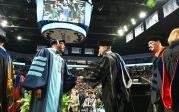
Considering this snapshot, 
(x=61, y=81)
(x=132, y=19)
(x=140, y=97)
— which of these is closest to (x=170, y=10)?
(x=132, y=19)

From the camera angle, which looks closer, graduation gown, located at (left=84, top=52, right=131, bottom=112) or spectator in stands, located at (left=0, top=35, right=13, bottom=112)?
spectator in stands, located at (left=0, top=35, right=13, bottom=112)

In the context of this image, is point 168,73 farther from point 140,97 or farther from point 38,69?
point 140,97

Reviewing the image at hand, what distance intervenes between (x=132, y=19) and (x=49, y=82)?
15016mm

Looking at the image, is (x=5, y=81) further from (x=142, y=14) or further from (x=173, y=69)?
(x=142, y=14)

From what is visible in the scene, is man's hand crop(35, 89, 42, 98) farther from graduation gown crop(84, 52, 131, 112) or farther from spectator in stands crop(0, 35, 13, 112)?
graduation gown crop(84, 52, 131, 112)

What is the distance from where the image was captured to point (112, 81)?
5.07 m

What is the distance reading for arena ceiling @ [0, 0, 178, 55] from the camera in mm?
16375

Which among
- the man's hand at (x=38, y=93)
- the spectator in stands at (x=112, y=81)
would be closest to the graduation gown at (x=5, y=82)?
the man's hand at (x=38, y=93)

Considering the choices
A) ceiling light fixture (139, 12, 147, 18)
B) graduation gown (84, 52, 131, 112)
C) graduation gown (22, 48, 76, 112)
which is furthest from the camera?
ceiling light fixture (139, 12, 147, 18)

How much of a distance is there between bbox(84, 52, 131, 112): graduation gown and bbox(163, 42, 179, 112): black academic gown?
145 cm

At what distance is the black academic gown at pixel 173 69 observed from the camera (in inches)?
134

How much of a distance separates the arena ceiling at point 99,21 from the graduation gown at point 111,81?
10758 mm

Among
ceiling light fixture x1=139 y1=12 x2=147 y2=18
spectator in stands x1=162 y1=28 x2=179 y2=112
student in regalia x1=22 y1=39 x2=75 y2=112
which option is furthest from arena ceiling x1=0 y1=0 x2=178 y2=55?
spectator in stands x1=162 y1=28 x2=179 y2=112

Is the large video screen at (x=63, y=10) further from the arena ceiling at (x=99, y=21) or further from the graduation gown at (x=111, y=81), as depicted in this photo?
the graduation gown at (x=111, y=81)
